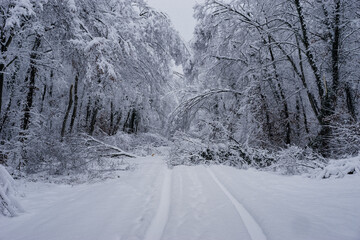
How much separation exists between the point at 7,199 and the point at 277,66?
1037 cm

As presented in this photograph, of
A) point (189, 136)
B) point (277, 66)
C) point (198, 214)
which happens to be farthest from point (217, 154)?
point (198, 214)

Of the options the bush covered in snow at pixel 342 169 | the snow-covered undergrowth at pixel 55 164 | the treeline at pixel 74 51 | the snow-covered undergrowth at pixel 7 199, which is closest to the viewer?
the snow-covered undergrowth at pixel 7 199

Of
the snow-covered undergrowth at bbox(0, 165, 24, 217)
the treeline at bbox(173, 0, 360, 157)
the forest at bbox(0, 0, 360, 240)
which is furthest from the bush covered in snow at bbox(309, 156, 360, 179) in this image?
the snow-covered undergrowth at bbox(0, 165, 24, 217)

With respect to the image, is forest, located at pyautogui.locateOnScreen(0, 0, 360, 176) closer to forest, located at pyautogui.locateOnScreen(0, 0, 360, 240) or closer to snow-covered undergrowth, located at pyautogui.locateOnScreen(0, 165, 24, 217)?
forest, located at pyautogui.locateOnScreen(0, 0, 360, 240)

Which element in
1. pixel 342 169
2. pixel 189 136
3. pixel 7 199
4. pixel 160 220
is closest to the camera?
pixel 160 220

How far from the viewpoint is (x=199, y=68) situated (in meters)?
10.2

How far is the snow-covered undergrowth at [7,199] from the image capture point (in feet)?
8.78

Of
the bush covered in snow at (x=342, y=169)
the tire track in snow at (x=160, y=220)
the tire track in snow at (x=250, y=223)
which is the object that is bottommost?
the tire track in snow at (x=160, y=220)

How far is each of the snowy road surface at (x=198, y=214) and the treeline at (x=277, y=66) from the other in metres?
3.13

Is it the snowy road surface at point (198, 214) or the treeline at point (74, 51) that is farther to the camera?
the treeline at point (74, 51)

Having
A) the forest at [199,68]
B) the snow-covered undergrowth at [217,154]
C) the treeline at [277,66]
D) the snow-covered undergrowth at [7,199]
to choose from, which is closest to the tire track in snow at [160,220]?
the snow-covered undergrowth at [7,199]

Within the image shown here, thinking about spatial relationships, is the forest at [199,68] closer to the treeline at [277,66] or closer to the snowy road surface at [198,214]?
the treeline at [277,66]

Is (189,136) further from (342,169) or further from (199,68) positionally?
(342,169)

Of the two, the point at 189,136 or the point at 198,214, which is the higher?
the point at 189,136
